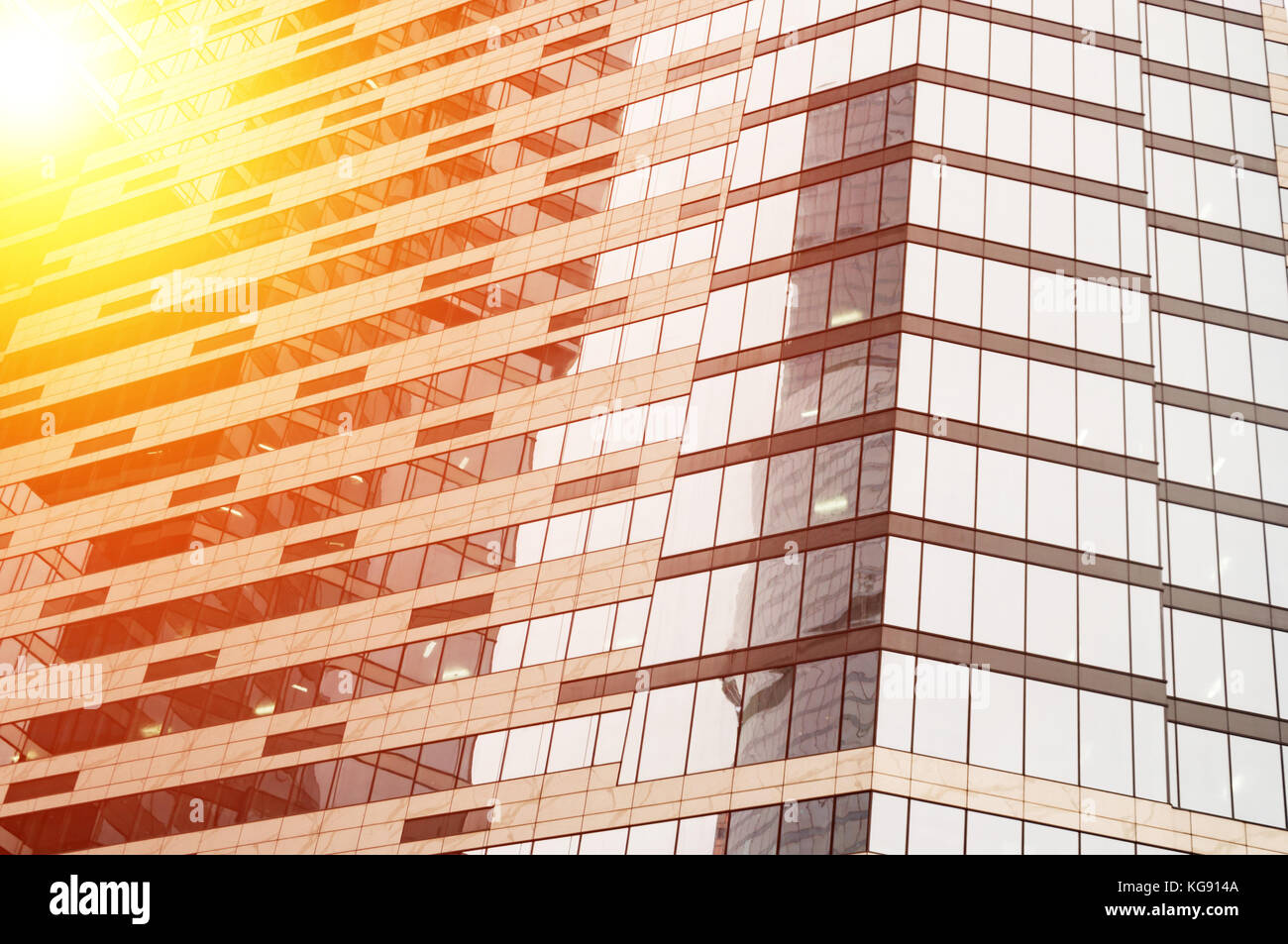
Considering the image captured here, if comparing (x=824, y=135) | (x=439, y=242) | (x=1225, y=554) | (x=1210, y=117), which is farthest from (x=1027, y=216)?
(x=439, y=242)

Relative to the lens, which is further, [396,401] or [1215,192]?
[396,401]

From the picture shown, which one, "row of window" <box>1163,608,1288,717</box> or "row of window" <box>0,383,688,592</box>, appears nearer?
"row of window" <box>1163,608,1288,717</box>

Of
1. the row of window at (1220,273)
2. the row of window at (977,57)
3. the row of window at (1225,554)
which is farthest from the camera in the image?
the row of window at (977,57)

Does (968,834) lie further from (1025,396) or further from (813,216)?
(813,216)

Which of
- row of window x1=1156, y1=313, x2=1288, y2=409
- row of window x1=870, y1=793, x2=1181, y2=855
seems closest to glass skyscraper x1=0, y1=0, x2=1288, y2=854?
row of window x1=870, y1=793, x2=1181, y2=855

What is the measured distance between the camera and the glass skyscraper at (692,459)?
43938 mm

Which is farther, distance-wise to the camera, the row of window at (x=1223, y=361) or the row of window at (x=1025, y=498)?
the row of window at (x=1223, y=361)

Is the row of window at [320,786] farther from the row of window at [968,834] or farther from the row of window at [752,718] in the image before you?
the row of window at [968,834]

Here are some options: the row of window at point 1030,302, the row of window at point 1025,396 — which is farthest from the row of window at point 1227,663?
the row of window at point 1030,302

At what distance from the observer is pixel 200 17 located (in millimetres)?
89000

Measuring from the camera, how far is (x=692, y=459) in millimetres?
51750

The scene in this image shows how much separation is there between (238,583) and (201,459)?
947 cm

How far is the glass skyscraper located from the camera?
4394 cm

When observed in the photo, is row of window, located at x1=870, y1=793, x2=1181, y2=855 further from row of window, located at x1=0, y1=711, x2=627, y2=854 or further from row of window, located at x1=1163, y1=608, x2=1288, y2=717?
row of window, located at x1=0, y1=711, x2=627, y2=854
